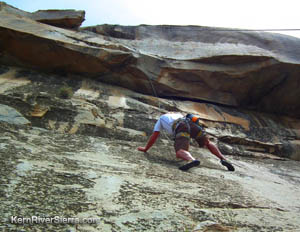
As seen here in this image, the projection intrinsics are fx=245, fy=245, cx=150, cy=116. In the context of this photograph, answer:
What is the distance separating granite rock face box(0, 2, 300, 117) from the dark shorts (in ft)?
13.8

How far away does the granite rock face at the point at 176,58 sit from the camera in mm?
7332

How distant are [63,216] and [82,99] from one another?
4.94m

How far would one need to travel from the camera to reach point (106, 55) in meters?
7.49

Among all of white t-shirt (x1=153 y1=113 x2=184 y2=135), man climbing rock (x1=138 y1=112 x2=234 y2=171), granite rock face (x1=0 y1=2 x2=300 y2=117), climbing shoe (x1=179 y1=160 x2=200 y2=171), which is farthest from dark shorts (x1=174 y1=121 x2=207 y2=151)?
granite rock face (x1=0 y1=2 x2=300 y2=117)

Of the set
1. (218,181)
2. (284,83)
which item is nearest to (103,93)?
(218,181)

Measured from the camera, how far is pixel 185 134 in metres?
4.04

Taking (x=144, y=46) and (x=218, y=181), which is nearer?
(x=218, y=181)

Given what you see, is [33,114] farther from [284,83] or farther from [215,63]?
[284,83]

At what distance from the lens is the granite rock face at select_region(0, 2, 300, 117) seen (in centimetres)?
733

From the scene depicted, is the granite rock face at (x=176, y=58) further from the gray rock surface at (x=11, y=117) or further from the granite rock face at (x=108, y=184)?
the gray rock surface at (x=11, y=117)

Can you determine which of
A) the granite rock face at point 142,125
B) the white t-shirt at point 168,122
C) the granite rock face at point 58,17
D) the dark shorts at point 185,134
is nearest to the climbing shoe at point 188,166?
→ the granite rock face at point 142,125

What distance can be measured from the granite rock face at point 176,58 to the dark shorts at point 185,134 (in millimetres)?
4201

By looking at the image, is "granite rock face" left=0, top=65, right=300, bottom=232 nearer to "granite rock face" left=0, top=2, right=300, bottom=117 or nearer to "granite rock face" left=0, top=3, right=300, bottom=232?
"granite rock face" left=0, top=3, right=300, bottom=232

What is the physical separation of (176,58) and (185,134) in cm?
495
